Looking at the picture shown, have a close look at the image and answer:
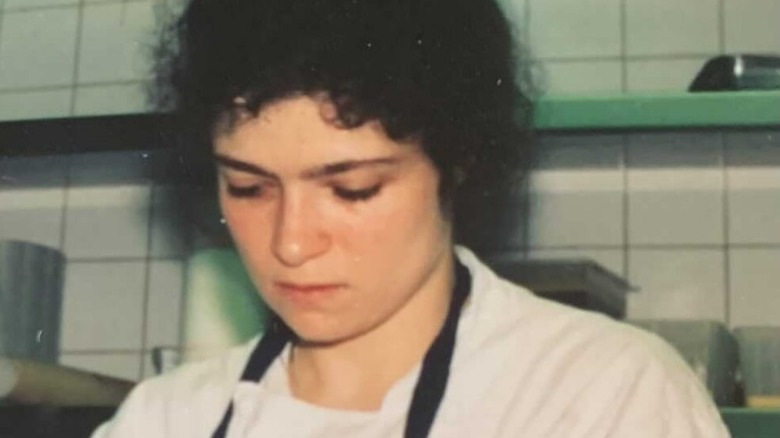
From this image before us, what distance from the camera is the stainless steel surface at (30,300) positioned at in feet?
5.49

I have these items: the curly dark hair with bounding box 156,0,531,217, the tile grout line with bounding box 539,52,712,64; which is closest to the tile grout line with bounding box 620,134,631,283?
the tile grout line with bounding box 539,52,712,64

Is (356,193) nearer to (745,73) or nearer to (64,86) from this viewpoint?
(745,73)

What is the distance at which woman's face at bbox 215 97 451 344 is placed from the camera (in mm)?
923

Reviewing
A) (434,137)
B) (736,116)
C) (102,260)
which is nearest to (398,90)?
(434,137)

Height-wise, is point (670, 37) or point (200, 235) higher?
point (670, 37)

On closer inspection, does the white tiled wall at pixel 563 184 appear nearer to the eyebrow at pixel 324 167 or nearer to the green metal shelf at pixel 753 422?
the green metal shelf at pixel 753 422

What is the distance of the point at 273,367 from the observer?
109cm

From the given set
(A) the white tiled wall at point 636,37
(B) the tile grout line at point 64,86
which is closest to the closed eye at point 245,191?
(A) the white tiled wall at point 636,37

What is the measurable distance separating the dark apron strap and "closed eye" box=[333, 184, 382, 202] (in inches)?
5.5

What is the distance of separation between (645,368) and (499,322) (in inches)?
4.8

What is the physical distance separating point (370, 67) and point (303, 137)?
8cm

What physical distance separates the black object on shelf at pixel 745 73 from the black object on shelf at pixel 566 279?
0.23 metres

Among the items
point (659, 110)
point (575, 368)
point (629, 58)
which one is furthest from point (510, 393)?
point (629, 58)

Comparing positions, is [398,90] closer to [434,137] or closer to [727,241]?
[434,137]
